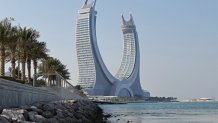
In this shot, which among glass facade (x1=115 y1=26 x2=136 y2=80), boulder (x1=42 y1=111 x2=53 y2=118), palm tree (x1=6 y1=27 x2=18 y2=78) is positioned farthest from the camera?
glass facade (x1=115 y1=26 x2=136 y2=80)

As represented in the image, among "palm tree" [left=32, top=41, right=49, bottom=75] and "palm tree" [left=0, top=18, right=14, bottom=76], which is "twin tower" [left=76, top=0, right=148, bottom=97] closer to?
"palm tree" [left=32, top=41, right=49, bottom=75]

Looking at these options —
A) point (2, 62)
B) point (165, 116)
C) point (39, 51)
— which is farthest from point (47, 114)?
point (165, 116)

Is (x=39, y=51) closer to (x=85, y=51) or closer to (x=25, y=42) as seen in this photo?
(x=25, y=42)

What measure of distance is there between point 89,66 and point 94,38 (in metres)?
9.96

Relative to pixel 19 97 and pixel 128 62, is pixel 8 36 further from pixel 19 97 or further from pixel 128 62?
pixel 128 62

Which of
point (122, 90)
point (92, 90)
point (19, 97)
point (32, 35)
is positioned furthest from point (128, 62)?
point (19, 97)

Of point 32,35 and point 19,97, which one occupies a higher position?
point 32,35

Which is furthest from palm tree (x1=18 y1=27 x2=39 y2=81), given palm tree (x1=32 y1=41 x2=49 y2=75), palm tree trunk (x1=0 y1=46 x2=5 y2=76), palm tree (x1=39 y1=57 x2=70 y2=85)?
palm tree (x1=39 y1=57 x2=70 y2=85)

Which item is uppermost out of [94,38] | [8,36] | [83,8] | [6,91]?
[83,8]

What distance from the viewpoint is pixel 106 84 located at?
162 m

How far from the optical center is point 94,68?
15200 cm

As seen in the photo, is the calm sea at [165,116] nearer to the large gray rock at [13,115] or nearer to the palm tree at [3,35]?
the palm tree at [3,35]

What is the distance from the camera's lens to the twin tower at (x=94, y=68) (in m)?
153

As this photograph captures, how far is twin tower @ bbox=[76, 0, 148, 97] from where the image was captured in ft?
502
